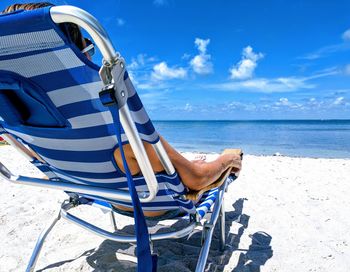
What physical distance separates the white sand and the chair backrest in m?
0.95

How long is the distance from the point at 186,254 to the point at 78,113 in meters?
1.66

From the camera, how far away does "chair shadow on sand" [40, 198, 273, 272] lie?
2.29 meters

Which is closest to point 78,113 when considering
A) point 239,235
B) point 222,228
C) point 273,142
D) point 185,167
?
point 185,167

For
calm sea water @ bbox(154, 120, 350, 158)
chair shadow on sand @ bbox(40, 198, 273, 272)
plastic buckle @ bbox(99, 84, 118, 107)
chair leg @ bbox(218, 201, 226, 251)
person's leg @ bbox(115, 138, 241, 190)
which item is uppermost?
calm sea water @ bbox(154, 120, 350, 158)

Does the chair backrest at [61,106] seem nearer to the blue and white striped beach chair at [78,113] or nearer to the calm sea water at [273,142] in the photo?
the blue and white striped beach chair at [78,113]

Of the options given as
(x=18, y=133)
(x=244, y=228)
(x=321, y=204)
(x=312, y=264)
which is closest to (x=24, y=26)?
(x=18, y=133)

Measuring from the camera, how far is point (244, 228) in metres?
3.01

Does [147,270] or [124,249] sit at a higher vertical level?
[147,270]

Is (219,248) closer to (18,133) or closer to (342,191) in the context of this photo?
(18,133)

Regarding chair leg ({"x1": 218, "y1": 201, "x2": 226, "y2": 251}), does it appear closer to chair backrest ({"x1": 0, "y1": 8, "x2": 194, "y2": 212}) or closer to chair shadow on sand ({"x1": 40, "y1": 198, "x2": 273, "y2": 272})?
chair shadow on sand ({"x1": 40, "y1": 198, "x2": 273, "y2": 272})

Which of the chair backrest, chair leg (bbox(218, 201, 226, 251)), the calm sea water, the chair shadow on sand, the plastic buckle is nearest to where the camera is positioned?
the plastic buckle

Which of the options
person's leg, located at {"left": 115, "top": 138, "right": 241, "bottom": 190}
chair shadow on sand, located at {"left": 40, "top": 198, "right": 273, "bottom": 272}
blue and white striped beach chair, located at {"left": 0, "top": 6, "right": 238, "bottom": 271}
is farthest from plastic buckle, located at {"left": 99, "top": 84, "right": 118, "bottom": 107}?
chair shadow on sand, located at {"left": 40, "top": 198, "right": 273, "bottom": 272}

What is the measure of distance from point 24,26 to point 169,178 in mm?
846

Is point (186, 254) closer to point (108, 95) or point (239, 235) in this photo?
point (239, 235)
